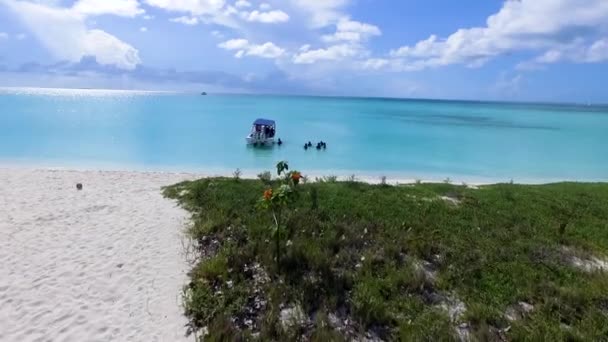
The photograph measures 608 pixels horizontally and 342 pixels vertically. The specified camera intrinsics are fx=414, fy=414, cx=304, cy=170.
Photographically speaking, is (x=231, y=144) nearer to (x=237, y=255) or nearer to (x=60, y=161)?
(x=60, y=161)

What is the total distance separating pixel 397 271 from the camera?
743 centimetres

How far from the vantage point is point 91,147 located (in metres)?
33.7

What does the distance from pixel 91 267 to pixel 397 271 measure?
18.9 feet

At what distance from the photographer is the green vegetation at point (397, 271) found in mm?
6020

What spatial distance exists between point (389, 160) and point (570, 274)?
23.9 metres

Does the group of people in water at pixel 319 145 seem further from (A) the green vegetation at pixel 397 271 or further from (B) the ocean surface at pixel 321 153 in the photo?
(A) the green vegetation at pixel 397 271

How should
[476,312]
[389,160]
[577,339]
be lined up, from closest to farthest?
[577,339] → [476,312] → [389,160]

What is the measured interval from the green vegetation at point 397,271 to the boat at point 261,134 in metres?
23.9

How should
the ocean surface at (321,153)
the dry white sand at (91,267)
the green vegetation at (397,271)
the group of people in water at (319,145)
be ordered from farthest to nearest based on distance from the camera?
the group of people in water at (319,145)
the ocean surface at (321,153)
the dry white sand at (91,267)
the green vegetation at (397,271)

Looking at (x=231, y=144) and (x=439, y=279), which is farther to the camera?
(x=231, y=144)

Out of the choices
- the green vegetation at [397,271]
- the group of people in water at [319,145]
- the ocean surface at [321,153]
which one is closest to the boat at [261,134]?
the ocean surface at [321,153]

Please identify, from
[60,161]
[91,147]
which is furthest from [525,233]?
[91,147]

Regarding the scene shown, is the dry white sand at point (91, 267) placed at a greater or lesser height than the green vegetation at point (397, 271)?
lesser

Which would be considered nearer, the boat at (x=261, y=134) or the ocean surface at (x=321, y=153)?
the ocean surface at (x=321, y=153)
